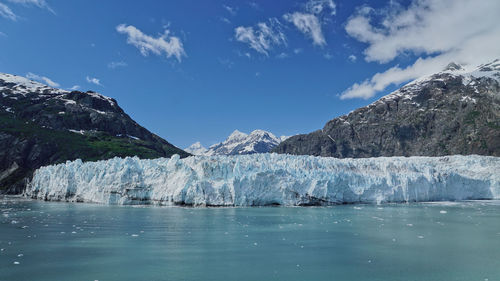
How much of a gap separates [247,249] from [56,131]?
86.9 meters

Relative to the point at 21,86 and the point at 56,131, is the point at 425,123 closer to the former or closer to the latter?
the point at 56,131

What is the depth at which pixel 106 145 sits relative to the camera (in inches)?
3556

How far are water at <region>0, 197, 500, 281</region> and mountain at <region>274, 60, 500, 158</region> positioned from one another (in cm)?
11410

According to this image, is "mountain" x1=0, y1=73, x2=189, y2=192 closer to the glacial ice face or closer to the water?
the glacial ice face

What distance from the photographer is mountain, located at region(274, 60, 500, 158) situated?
4857 inches

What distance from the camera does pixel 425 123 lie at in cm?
13775

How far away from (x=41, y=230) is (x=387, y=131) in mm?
139898

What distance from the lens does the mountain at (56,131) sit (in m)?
72.8

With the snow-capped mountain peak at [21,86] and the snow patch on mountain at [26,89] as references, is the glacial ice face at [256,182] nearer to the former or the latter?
the snow patch on mountain at [26,89]

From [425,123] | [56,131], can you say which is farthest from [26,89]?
[425,123]

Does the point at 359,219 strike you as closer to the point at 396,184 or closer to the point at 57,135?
the point at 396,184

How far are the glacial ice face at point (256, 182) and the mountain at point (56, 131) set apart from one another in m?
A: 28.8

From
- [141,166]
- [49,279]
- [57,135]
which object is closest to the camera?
[49,279]

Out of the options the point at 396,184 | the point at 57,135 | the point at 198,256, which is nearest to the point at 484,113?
the point at 396,184
